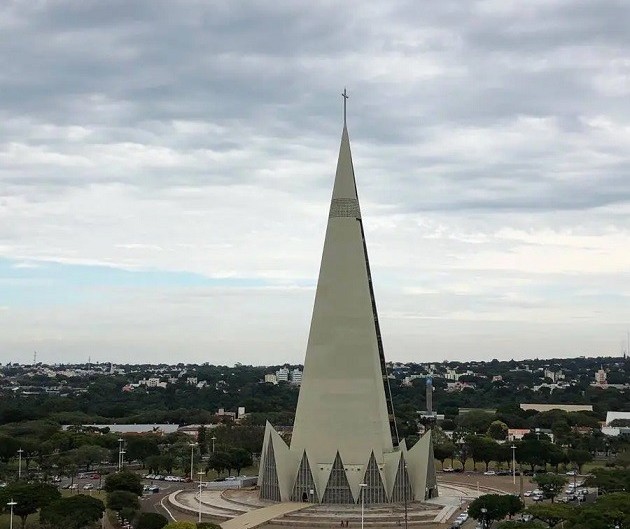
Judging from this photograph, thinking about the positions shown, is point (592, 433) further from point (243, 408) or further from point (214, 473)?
point (243, 408)

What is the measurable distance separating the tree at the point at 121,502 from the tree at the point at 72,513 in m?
1.71

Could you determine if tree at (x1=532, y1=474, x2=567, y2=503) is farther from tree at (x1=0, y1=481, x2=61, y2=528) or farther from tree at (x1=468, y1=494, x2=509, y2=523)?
tree at (x1=0, y1=481, x2=61, y2=528)

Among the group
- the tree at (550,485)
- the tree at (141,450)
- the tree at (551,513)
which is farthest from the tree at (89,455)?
the tree at (551,513)

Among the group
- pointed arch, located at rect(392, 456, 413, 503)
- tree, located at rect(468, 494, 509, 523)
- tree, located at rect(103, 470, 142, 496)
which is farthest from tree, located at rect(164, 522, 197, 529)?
tree, located at rect(103, 470, 142, 496)

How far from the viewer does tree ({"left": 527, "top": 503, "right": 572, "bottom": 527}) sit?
3397cm

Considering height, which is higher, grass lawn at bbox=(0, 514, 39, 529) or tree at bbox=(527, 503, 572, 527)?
tree at bbox=(527, 503, 572, 527)

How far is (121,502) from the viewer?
37.5 m

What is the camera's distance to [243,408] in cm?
10300

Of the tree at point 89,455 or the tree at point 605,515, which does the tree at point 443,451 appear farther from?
the tree at point 605,515

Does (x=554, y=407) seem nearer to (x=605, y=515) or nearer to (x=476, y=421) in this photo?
Result: (x=476, y=421)

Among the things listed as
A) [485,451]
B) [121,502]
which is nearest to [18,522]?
[121,502]

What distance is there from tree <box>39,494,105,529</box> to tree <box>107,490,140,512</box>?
171 cm

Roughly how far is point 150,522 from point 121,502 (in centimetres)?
474

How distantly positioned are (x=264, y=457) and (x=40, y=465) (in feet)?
78.9
